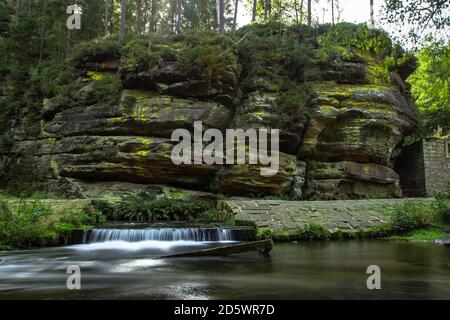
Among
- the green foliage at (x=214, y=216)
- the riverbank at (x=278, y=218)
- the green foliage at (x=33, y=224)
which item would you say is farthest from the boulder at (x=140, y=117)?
the green foliage at (x=33, y=224)

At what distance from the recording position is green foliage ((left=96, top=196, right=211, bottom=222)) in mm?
16500

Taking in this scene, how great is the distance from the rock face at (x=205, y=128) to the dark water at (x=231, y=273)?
27.0 ft

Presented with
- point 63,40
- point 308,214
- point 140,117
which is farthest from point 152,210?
point 63,40

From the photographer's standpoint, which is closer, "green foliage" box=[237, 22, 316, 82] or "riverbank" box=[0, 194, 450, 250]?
"riverbank" box=[0, 194, 450, 250]

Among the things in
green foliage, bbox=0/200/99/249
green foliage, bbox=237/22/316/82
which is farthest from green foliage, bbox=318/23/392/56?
green foliage, bbox=237/22/316/82

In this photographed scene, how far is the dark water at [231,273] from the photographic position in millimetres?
5570

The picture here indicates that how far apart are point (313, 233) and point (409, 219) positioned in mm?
4150

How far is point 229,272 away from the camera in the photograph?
744 cm

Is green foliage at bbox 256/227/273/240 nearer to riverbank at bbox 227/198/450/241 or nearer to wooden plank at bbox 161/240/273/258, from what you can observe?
riverbank at bbox 227/198/450/241

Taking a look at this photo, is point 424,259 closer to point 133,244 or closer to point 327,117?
point 133,244

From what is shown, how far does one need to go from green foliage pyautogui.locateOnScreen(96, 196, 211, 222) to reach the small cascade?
3742mm

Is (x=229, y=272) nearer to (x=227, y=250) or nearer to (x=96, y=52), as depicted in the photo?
(x=227, y=250)

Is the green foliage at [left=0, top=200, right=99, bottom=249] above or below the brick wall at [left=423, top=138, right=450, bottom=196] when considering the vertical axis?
below

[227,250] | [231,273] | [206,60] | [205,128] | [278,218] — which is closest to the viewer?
[231,273]
